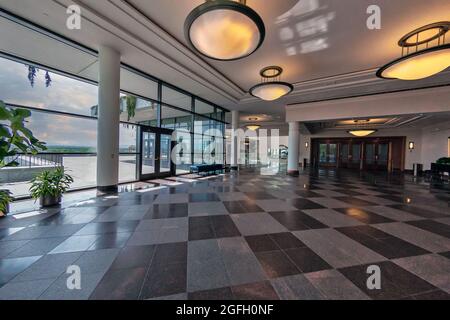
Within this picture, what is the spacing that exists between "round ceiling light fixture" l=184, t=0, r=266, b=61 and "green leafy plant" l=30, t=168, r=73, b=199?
424cm

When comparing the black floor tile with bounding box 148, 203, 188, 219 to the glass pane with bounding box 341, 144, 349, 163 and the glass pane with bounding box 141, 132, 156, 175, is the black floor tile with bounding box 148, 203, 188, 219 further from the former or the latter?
the glass pane with bounding box 341, 144, 349, 163

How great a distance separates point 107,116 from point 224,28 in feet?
13.5

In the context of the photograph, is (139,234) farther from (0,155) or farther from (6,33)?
(6,33)

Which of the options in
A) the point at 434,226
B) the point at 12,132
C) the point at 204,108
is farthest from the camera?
the point at 204,108

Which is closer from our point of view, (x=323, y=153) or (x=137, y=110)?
(x=137, y=110)

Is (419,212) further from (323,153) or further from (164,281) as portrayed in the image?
(323,153)

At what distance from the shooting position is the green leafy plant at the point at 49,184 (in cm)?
381

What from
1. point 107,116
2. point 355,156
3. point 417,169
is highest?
point 107,116

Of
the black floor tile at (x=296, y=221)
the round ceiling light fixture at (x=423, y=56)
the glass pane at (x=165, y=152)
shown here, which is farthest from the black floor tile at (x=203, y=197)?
the round ceiling light fixture at (x=423, y=56)

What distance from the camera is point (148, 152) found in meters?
7.56

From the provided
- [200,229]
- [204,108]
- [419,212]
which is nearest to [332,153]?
[204,108]

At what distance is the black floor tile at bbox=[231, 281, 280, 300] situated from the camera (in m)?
1.56

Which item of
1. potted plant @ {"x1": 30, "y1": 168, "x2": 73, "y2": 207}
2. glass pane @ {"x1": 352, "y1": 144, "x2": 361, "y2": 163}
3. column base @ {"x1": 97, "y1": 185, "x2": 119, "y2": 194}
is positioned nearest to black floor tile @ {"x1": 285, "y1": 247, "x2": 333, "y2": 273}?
potted plant @ {"x1": 30, "y1": 168, "x2": 73, "y2": 207}
